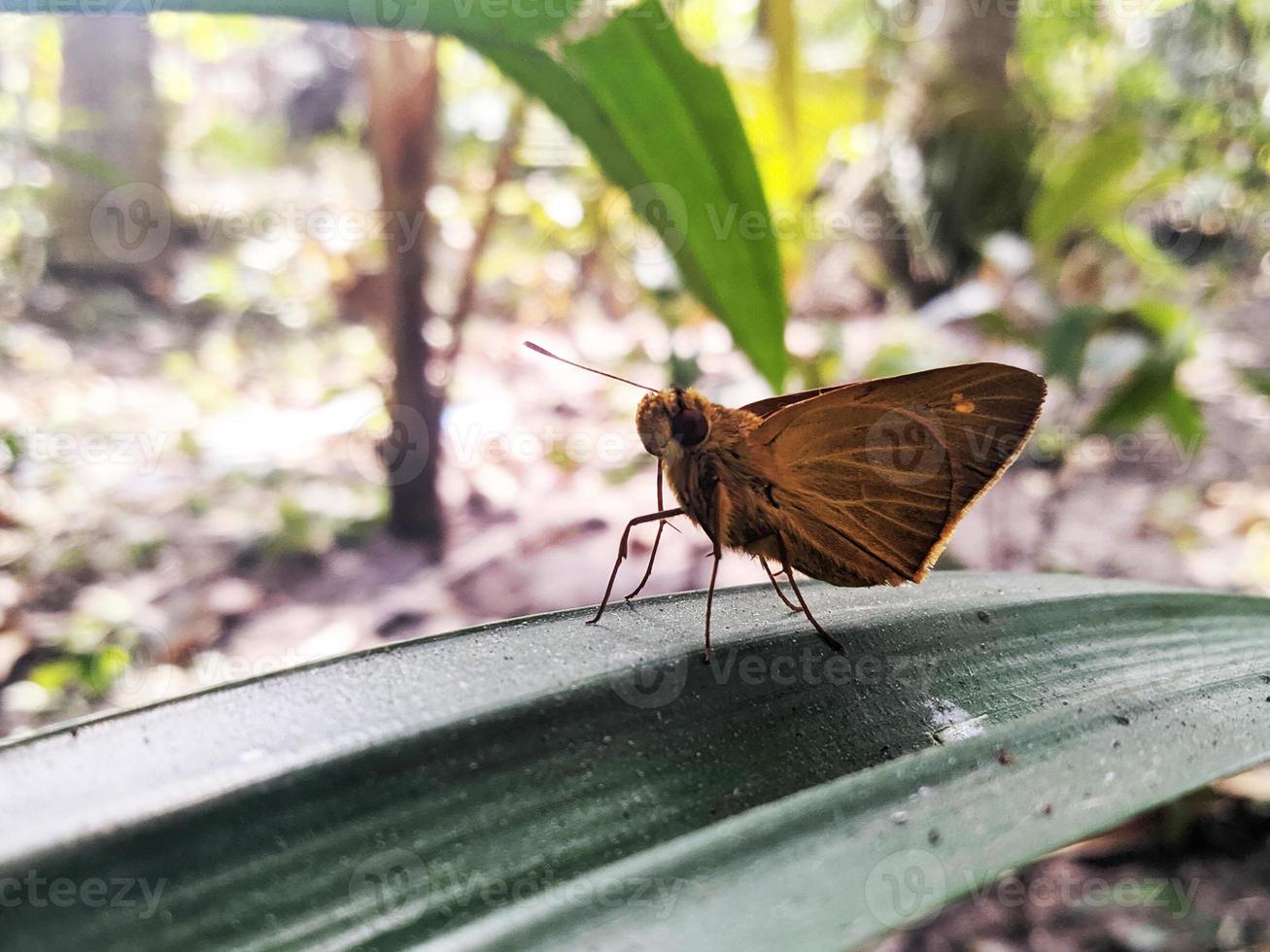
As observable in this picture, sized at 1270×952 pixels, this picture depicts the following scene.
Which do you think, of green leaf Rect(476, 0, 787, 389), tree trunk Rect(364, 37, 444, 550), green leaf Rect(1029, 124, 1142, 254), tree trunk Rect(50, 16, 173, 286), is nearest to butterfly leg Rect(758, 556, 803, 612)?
green leaf Rect(476, 0, 787, 389)

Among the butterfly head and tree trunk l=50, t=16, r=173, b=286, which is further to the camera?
tree trunk l=50, t=16, r=173, b=286

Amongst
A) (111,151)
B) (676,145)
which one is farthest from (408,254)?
(111,151)

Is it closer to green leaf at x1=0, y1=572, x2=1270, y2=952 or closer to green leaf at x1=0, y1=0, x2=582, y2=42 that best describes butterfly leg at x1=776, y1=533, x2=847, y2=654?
green leaf at x1=0, y1=572, x2=1270, y2=952

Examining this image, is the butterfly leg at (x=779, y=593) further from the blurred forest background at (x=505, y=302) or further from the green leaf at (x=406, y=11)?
the green leaf at (x=406, y=11)

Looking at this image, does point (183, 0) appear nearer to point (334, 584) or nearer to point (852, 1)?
point (334, 584)

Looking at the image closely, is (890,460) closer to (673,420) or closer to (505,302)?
(673,420)

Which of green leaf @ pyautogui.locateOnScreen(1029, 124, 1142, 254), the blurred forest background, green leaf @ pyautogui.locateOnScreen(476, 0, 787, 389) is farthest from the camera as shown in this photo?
green leaf @ pyautogui.locateOnScreen(1029, 124, 1142, 254)
